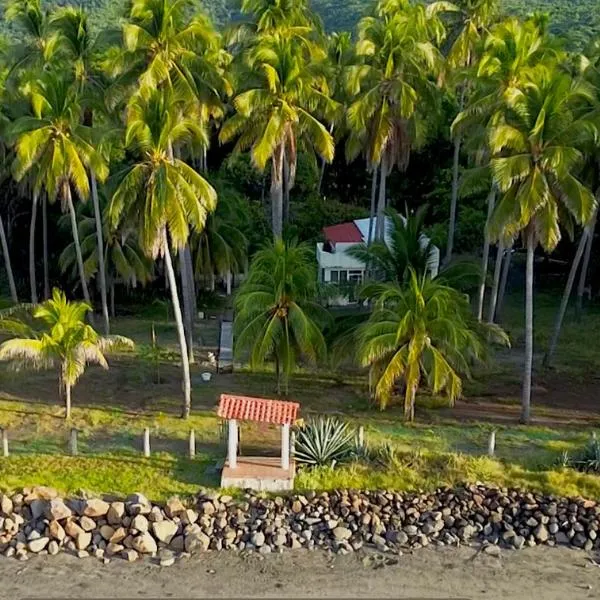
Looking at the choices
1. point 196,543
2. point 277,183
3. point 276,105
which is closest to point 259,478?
point 196,543

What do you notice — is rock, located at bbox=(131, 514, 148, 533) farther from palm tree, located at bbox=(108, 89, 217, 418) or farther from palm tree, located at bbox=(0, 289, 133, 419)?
palm tree, located at bbox=(108, 89, 217, 418)

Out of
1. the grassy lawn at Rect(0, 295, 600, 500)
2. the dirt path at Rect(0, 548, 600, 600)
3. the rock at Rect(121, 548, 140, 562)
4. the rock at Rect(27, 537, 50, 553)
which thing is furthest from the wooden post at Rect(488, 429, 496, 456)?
the rock at Rect(27, 537, 50, 553)

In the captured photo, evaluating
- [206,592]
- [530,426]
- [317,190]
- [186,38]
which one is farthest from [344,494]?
[317,190]

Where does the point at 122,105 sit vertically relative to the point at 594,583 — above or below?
above

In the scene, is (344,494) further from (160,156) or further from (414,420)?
(160,156)

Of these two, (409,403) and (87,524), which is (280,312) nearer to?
(409,403)

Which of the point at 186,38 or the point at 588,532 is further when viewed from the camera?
the point at 186,38
